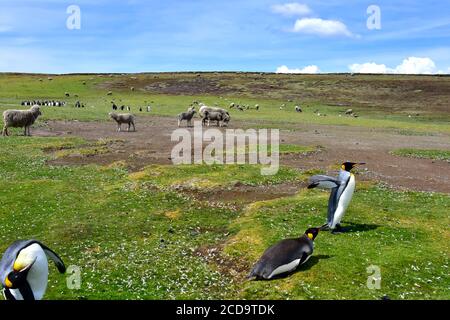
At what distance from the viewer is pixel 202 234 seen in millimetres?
18641

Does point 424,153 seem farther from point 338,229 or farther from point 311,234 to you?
point 311,234

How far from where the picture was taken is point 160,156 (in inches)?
1411

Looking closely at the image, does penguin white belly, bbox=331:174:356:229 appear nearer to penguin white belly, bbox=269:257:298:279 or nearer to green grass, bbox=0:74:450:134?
penguin white belly, bbox=269:257:298:279

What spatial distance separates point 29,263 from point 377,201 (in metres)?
18.0

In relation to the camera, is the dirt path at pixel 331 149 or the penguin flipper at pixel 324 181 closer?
the penguin flipper at pixel 324 181

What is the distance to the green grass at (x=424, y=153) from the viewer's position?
38031 millimetres

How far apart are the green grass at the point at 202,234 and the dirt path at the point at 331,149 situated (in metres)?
4.51

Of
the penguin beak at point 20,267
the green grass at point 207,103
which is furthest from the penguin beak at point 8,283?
the green grass at point 207,103

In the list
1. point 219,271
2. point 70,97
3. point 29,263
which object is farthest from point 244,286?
point 70,97

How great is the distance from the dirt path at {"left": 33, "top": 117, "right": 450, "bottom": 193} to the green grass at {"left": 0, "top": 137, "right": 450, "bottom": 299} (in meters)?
4.51

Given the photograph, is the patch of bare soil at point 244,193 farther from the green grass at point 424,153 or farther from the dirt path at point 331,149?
the green grass at point 424,153

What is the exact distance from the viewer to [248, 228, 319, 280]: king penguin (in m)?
13.2

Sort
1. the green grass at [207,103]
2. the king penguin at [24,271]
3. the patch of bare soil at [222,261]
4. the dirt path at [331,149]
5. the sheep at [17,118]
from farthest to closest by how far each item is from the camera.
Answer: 1. the green grass at [207,103]
2. the sheep at [17,118]
3. the dirt path at [331,149]
4. the patch of bare soil at [222,261]
5. the king penguin at [24,271]

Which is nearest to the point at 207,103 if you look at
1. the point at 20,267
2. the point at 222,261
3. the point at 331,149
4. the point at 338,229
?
the point at 331,149
